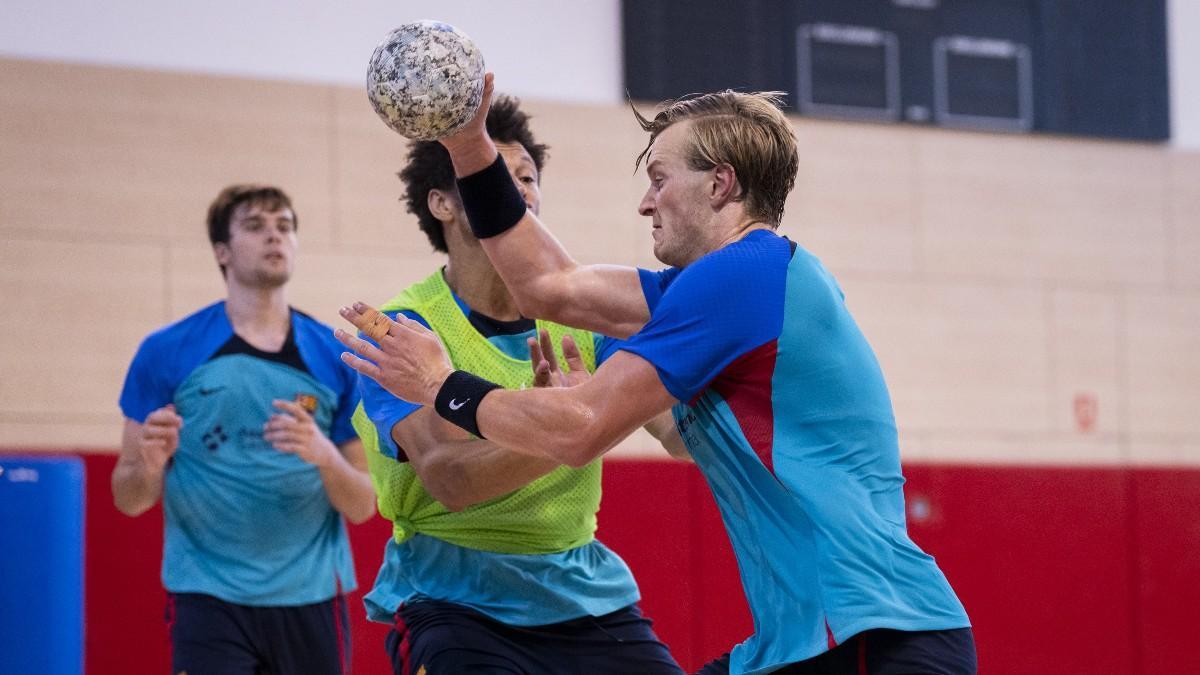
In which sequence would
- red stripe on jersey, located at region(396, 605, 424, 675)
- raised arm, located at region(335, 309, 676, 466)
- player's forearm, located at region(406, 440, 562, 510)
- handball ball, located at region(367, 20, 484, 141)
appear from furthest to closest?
red stripe on jersey, located at region(396, 605, 424, 675) < player's forearm, located at region(406, 440, 562, 510) < handball ball, located at region(367, 20, 484, 141) < raised arm, located at region(335, 309, 676, 466)

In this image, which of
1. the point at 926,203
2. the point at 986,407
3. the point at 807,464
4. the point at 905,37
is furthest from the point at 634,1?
the point at 807,464

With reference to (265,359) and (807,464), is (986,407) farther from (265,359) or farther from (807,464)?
(807,464)

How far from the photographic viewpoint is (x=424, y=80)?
266cm

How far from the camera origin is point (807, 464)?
2.39 metres

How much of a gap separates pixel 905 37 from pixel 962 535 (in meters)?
3.45

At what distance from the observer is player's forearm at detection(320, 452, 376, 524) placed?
4508mm

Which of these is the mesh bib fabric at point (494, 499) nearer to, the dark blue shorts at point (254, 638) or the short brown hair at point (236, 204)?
the dark blue shorts at point (254, 638)

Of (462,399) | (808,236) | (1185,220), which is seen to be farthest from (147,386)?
(1185,220)

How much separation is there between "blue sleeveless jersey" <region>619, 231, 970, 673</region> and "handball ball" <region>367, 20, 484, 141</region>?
59 centimetres

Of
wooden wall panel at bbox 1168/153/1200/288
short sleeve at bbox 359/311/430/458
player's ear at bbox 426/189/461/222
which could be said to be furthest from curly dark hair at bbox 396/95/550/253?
wooden wall panel at bbox 1168/153/1200/288

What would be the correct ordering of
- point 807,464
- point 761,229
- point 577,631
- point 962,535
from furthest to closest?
point 962,535 → point 577,631 → point 761,229 → point 807,464

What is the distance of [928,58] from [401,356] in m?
6.51

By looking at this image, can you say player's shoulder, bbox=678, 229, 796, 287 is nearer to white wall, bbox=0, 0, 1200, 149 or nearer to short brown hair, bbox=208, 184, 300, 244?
short brown hair, bbox=208, 184, 300, 244

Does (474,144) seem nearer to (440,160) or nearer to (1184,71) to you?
(440,160)
